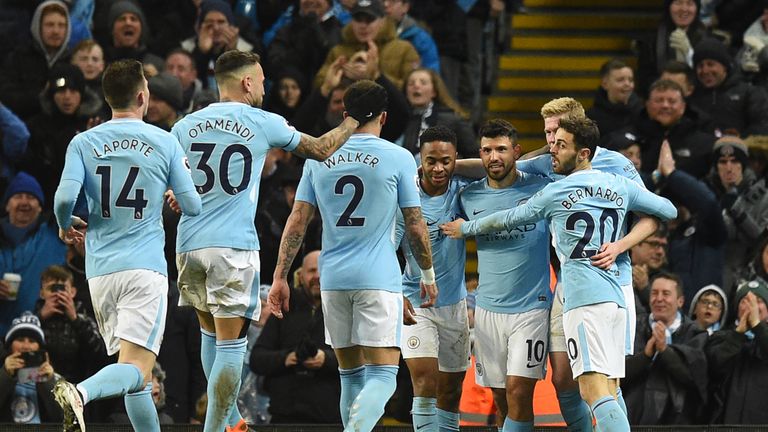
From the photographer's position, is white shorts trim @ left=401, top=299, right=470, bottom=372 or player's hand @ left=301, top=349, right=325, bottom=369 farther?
player's hand @ left=301, top=349, right=325, bottom=369

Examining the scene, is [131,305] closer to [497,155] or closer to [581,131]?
[497,155]

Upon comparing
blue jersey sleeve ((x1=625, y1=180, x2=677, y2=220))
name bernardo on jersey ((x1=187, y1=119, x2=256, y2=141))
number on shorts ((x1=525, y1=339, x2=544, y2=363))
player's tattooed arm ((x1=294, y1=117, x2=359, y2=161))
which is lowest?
number on shorts ((x1=525, y1=339, x2=544, y2=363))

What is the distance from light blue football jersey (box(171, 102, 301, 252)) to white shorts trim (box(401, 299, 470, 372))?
1491mm

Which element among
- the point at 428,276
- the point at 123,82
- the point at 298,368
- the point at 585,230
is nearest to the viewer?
the point at 123,82

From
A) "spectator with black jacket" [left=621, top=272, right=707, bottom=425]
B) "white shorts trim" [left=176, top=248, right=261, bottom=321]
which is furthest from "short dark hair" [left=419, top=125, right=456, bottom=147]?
"spectator with black jacket" [left=621, top=272, right=707, bottom=425]

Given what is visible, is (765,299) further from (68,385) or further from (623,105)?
(68,385)

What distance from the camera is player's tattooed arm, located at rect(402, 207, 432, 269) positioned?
441 inches

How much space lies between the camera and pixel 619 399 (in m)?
11.4

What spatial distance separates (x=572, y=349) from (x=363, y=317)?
4.47 ft

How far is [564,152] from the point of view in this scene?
11.3m

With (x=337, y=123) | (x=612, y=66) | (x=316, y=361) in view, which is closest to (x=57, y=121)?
(x=337, y=123)

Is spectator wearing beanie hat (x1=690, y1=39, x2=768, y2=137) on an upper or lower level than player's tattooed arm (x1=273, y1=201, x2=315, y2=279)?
upper

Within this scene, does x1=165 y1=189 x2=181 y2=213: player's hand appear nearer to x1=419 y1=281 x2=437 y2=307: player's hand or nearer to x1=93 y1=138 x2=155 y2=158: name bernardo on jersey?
x1=93 y1=138 x2=155 y2=158: name bernardo on jersey

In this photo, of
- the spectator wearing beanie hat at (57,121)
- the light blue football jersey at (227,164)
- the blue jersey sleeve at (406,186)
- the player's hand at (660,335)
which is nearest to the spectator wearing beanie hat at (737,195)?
the player's hand at (660,335)
